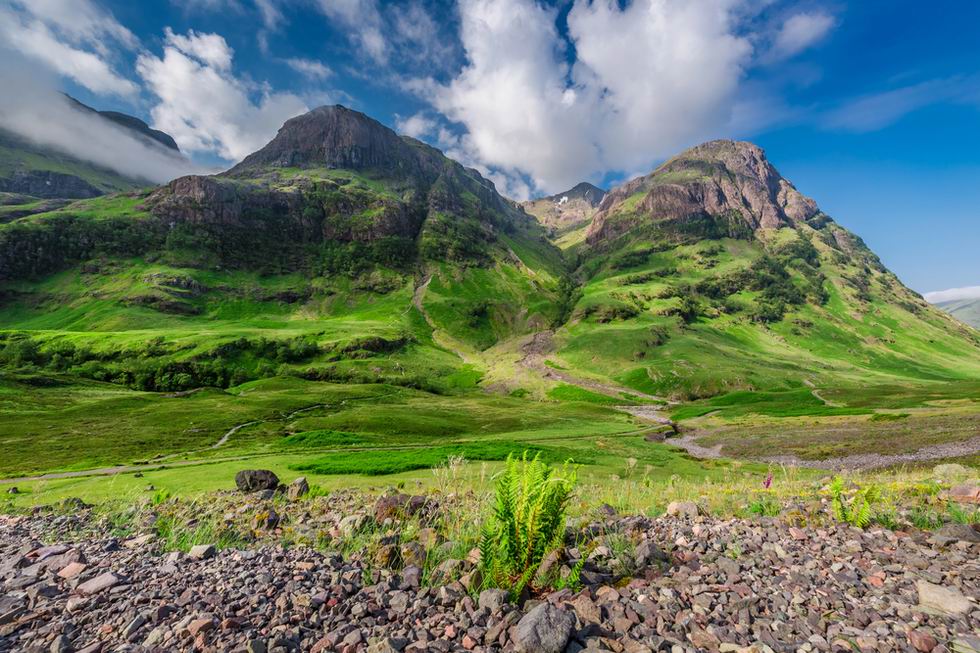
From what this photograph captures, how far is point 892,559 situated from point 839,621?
316 centimetres

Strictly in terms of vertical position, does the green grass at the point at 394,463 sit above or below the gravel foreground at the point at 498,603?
below

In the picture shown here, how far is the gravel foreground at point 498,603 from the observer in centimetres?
550

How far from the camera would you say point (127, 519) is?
36.8ft

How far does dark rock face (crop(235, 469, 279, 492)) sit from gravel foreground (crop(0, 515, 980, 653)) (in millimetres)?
11435

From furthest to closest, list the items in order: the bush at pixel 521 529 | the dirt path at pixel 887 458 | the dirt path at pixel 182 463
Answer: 1. the dirt path at pixel 887 458
2. the dirt path at pixel 182 463
3. the bush at pixel 521 529

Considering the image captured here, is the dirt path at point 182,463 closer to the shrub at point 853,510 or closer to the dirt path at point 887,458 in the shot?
the dirt path at point 887,458

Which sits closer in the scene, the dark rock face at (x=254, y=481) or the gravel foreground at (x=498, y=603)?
the gravel foreground at (x=498, y=603)

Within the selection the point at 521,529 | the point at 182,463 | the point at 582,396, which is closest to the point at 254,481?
the point at 521,529

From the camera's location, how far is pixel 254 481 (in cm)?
1989

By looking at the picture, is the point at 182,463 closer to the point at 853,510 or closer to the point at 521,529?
the point at 521,529

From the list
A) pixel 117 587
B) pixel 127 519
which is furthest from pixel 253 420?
pixel 117 587

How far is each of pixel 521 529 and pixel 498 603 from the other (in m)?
1.25

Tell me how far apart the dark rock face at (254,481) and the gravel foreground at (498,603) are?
11.4m

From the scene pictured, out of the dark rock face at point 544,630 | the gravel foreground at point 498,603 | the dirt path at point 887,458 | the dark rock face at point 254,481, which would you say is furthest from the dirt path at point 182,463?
the dark rock face at point 544,630
